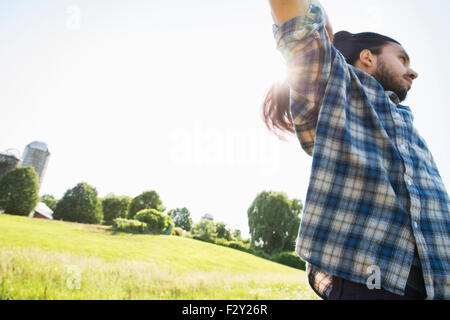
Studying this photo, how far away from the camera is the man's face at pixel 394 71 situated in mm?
1413

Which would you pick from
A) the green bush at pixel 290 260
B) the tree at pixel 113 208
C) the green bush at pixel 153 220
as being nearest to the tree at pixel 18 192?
the green bush at pixel 153 220

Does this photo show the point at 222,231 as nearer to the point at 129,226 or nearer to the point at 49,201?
the point at 129,226

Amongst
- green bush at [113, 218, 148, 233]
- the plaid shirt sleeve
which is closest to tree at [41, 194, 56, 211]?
green bush at [113, 218, 148, 233]

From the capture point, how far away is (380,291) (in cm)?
89

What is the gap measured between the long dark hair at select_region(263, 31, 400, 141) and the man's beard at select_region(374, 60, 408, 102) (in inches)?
5.4

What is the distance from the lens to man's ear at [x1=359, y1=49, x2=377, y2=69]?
1456mm

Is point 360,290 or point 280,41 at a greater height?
point 280,41

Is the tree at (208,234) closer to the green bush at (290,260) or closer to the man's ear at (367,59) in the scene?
the green bush at (290,260)

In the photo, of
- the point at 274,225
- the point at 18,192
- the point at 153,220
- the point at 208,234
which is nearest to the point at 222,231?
the point at 208,234

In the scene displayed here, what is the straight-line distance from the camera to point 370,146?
1.09 meters

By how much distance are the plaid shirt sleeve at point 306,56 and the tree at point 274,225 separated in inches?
1178
